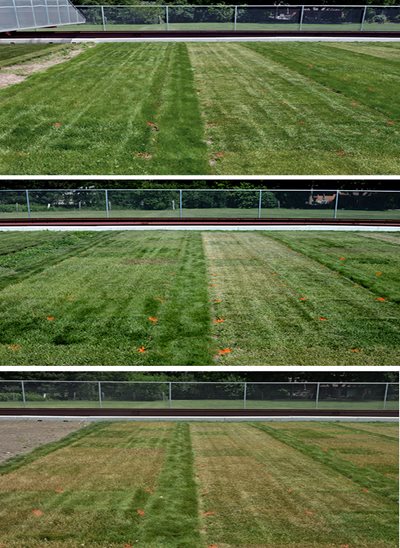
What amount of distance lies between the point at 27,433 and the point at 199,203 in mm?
10994

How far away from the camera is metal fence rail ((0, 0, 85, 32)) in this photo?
15.6m

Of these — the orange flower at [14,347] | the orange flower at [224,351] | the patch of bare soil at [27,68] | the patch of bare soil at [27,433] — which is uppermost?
the patch of bare soil at [27,68]

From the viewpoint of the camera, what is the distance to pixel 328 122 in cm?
921

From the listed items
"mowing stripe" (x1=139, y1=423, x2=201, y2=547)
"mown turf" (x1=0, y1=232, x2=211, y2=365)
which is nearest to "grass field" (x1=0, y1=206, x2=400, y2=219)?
"mown turf" (x1=0, y1=232, x2=211, y2=365)

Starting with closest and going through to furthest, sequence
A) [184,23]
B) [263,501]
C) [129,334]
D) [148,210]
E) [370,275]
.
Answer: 1. [263,501]
2. [129,334]
3. [370,275]
4. [148,210]
5. [184,23]

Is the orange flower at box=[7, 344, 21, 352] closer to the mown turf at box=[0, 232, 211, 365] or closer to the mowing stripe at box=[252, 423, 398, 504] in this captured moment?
the mown turf at box=[0, 232, 211, 365]

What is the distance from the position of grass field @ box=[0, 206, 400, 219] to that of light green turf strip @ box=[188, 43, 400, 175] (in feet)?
16.9

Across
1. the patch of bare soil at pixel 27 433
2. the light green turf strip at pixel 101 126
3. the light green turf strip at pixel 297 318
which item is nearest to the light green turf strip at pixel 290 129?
the light green turf strip at pixel 101 126

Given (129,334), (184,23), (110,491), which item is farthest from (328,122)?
(184,23)

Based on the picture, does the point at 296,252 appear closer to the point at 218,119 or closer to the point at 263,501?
the point at 218,119

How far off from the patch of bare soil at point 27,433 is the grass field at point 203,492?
499mm

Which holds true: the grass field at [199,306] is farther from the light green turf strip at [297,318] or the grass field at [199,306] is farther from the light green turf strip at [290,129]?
the light green turf strip at [290,129]

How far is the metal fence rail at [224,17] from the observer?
62.3ft

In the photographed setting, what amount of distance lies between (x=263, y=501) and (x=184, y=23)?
20435 mm
